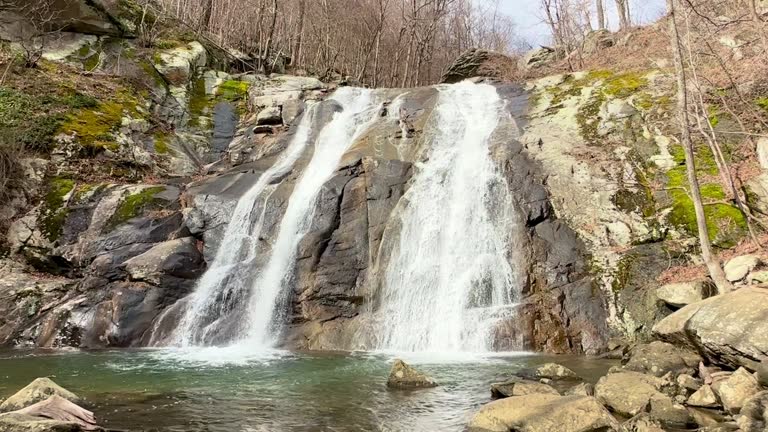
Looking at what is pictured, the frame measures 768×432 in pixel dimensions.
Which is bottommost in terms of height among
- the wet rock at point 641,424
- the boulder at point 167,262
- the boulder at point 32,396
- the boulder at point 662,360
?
the wet rock at point 641,424

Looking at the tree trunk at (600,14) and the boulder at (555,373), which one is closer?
the boulder at (555,373)

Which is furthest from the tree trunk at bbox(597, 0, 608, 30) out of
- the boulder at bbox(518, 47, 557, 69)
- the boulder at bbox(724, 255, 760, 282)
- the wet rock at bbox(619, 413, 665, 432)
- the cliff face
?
the wet rock at bbox(619, 413, 665, 432)

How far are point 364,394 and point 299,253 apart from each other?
789 centimetres

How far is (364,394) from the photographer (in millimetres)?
8117

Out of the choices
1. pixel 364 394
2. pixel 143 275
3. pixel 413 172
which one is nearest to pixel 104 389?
pixel 364 394

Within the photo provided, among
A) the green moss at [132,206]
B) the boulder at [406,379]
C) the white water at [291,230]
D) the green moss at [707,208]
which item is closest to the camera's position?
the boulder at [406,379]

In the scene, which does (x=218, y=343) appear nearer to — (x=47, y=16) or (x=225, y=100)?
(x=225, y=100)

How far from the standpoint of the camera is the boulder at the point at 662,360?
831 cm

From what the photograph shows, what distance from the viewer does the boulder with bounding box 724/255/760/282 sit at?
35.7ft

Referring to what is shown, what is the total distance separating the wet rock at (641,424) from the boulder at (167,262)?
1285 cm

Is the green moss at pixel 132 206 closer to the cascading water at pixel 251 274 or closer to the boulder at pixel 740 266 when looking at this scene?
the cascading water at pixel 251 274

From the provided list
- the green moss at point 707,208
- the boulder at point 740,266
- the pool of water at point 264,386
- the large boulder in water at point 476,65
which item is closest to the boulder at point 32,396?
the pool of water at point 264,386

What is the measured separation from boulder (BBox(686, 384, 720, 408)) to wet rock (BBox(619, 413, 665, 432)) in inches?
42.3

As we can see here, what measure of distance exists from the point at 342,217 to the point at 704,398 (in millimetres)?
11364
